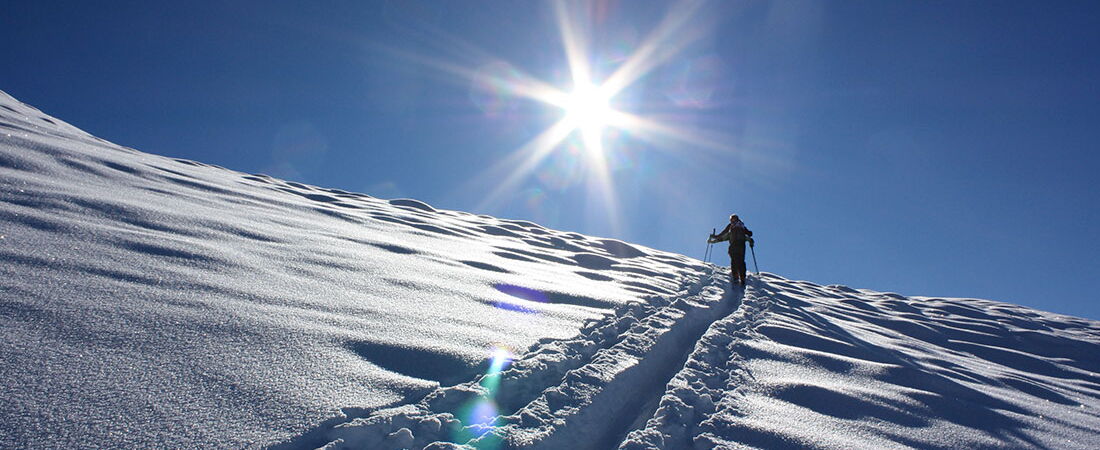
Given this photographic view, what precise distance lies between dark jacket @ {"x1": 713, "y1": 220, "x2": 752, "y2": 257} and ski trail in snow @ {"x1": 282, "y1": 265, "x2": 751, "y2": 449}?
5.21 m

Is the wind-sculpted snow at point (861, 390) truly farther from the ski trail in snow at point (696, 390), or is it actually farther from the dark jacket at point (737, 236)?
the dark jacket at point (737, 236)

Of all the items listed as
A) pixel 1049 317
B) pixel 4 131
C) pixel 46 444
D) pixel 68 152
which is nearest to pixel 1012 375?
pixel 46 444

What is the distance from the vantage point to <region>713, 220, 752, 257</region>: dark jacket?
365 inches

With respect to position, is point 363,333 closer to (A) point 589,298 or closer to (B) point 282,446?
(B) point 282,446

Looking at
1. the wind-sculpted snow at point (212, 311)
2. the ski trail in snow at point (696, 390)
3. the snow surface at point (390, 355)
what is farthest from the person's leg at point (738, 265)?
the ski trail in snow at point (696, 390)

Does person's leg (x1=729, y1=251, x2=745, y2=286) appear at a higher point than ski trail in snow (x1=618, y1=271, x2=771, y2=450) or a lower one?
higher

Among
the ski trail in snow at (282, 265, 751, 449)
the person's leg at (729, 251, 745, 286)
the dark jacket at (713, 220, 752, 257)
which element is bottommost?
the ski trail in snow at (282, 265, 751, 449)

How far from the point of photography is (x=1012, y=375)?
5559mm

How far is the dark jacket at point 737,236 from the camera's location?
30.5ft

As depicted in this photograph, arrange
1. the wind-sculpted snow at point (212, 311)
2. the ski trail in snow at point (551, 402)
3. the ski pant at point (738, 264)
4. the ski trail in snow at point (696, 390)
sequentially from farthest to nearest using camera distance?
the ski pant at point (738, 264), the ski trail in snow at point (696, 390), the ski trail in snow at point (551, 402), the wind-sculpted snow at point (212, 311)

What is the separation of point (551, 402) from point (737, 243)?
7519 millimetres

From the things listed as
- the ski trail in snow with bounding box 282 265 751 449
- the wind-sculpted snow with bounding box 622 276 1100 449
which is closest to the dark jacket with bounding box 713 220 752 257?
the wind-sculpted snow with bounding box 622 276 1100 449

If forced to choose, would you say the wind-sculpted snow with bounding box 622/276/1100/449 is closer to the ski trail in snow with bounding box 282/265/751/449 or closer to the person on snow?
the ski trail in snow with bounding box 282/265/751/449

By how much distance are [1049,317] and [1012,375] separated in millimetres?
9309
